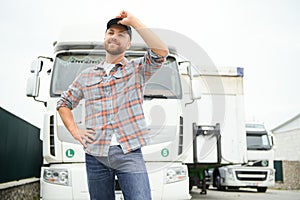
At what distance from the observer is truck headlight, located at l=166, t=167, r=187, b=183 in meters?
5.03

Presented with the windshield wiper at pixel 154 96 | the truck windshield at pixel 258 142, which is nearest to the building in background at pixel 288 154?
the truck windshield at pixel 258 142

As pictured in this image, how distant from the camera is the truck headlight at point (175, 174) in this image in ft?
16.5

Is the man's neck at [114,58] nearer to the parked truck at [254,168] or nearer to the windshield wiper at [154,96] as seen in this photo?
the windshield wiper at [154,96]

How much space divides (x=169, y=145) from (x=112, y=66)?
269 centimetres

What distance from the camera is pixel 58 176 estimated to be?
498 cm

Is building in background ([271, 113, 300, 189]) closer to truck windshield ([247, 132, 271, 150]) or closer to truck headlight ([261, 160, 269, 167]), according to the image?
truck headlight ([261, 160, 269, 167])

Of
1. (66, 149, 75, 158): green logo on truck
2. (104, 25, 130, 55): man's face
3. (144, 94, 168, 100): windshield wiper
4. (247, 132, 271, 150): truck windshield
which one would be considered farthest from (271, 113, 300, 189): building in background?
(104, 25, 130, 55): man's face

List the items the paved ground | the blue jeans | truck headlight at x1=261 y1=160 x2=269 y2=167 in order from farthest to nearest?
1. truck headlight at x1=261 y1=160 x2=269 y2=167
2. the paved ground
3. the blue jeans

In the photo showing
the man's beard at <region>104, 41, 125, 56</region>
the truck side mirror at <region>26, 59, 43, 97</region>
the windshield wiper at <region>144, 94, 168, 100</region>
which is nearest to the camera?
the man's beard at <region>104, 41, 125, 56</region>

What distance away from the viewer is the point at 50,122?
5.20 meters

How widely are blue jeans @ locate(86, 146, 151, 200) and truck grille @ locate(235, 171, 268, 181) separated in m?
13.6

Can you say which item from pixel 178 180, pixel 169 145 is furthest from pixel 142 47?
pixel 178 180

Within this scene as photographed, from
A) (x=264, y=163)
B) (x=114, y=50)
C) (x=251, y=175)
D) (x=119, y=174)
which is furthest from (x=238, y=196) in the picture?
(x=114, y=50)

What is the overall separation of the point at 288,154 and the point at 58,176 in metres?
27.3
